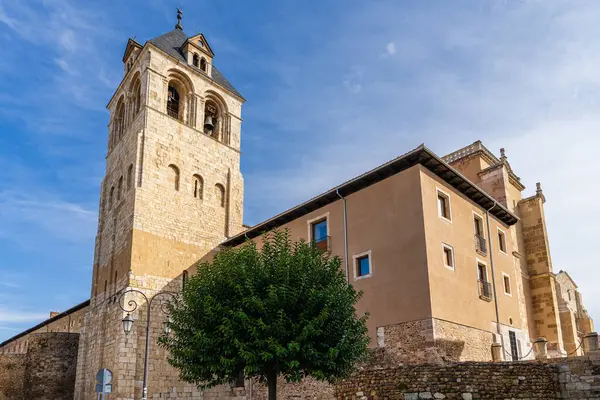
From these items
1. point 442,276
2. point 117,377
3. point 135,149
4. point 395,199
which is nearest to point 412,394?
point 442,276

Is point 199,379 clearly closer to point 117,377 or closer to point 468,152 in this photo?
point 117,377

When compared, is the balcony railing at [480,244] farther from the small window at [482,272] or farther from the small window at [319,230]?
the small window at [319,230]

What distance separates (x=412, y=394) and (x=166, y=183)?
17.4m

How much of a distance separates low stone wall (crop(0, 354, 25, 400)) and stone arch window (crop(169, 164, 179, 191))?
52.5ft

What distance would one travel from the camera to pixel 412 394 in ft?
47.2

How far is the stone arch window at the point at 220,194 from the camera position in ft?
97.6

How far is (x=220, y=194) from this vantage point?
30.1 meters

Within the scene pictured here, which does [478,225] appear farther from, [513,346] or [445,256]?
[513,346]

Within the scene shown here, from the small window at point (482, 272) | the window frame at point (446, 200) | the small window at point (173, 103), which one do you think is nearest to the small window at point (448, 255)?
the window frame at point (446, 200)

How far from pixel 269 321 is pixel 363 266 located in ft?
24.0

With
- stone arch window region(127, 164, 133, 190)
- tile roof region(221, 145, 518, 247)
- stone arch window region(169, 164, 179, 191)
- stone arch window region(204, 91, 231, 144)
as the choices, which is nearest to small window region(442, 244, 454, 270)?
tile roof region(221, 145, 518, 247)

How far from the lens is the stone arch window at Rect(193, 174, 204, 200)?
2870cm

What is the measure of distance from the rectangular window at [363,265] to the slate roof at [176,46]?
1705 centimetres

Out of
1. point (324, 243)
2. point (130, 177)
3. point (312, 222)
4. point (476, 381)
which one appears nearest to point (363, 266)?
point (324, 243)
